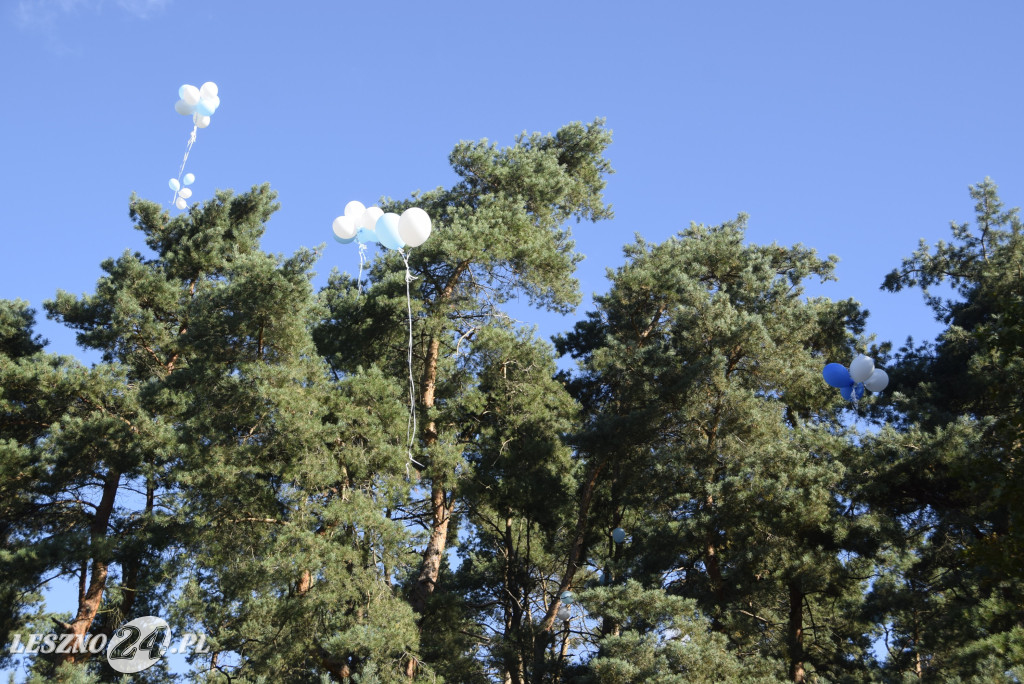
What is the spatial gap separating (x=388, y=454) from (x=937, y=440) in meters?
8.44

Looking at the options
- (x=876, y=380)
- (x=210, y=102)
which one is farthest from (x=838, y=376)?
(x=210, y=102)

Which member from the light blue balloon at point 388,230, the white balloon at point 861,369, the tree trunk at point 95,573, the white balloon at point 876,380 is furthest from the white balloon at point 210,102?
the white balloon at point 876,380

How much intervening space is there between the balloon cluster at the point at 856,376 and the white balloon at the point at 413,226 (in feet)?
21.7

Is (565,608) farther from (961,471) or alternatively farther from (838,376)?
(961,471)

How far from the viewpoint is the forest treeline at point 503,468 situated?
38.8ft

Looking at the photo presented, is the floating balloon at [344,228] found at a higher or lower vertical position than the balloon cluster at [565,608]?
higher

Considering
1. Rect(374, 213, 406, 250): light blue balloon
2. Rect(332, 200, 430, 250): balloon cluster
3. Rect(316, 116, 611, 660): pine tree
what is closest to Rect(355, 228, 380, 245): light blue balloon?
Rect(332, 200, 430, 250): balloon cluster

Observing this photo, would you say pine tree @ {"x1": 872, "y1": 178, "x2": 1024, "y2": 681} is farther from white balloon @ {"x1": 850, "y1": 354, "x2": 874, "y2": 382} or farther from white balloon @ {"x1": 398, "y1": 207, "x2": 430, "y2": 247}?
white balloon @ {"x1": 398, "y1": 207, "x2": 430, "y2": 247}

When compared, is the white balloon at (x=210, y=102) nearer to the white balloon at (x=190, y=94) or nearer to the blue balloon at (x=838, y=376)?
the white balloon at (x=190, y=94)

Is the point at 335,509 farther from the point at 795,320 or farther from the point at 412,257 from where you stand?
the point at 795,320

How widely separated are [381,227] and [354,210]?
919 mm

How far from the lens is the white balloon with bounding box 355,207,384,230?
37.2 feet

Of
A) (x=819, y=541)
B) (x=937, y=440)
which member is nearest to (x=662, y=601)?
(x=819, y=541)

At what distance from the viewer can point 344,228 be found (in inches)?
443
